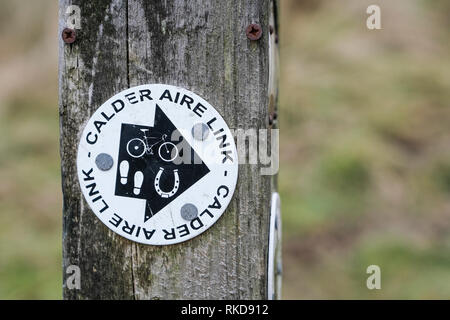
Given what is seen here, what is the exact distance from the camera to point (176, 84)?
5.33 ft

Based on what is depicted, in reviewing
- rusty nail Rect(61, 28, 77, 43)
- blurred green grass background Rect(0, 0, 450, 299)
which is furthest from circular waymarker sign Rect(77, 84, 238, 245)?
blurred green grass background Rect(0, 0, 450, 299)

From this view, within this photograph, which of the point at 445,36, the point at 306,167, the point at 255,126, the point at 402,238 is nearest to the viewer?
the point at 255,126

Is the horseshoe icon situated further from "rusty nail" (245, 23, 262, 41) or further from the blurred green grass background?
the blurred green grass background

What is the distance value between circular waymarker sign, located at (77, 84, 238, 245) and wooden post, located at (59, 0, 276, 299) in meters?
0.03

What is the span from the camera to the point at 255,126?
5.22 feet

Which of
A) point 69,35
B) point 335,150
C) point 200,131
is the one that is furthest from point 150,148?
point 335,150

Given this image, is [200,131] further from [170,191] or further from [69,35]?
[69,35]

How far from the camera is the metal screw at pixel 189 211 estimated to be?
163 cm

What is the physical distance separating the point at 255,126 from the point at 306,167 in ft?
12.7

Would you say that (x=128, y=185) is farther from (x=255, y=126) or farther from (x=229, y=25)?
(x=229, y=25)

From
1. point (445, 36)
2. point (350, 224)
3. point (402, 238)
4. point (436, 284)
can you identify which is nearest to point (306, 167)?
point (350, 224)

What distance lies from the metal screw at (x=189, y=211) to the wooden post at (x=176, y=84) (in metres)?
0.06

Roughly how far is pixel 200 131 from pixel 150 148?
0.15 m

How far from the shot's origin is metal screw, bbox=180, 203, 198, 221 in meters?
1.63
